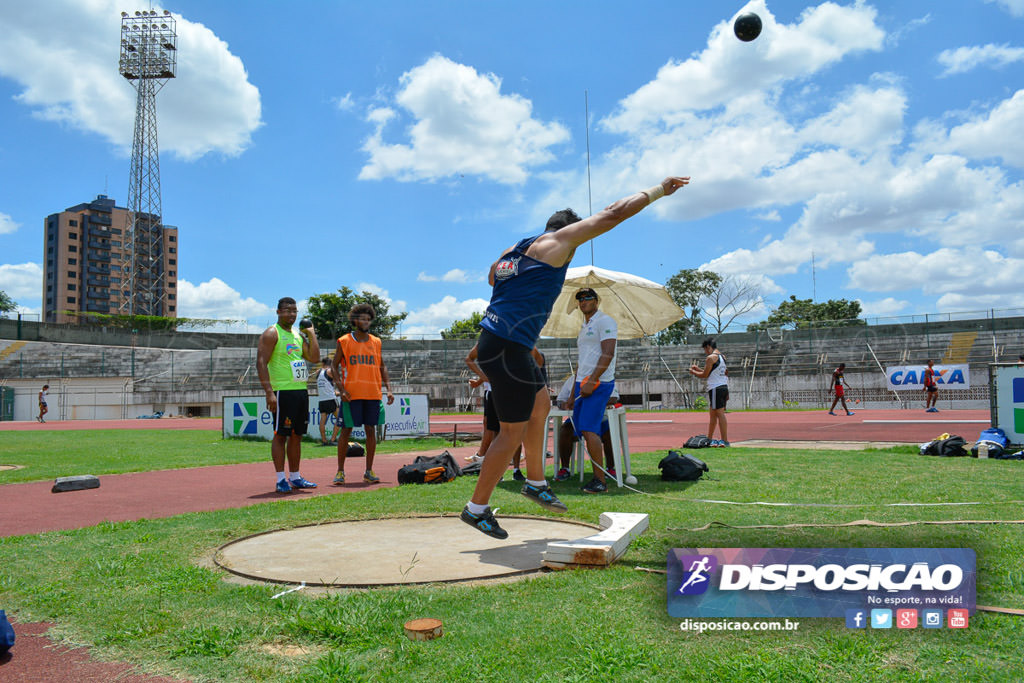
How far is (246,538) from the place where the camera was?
4422mm

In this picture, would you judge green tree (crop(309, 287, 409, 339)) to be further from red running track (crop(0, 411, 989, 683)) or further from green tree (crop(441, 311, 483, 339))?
red running track (crop(0, 411, 989, 683))

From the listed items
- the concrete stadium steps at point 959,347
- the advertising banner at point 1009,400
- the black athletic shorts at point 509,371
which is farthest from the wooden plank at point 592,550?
the concrete stadium steps at point 959,347

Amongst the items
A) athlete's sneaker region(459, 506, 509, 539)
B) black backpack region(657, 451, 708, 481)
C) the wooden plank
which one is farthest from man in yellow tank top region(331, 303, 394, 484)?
the wooden plank

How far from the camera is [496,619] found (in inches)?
103

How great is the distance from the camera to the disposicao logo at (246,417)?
56.5 ft

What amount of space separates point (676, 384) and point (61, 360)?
144 feet

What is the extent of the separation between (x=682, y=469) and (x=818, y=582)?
428 cm

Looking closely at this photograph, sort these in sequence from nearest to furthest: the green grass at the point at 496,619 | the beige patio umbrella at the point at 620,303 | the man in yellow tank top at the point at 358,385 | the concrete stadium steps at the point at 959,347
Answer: the green grass at the point at 496,619
the man in yellow tank top at the point at 358,385
the beige patio umbrella at the point at 620,303
the concrete stadium steps at the point at 959,347

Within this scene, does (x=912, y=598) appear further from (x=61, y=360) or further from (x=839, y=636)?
(x=61, y=360)

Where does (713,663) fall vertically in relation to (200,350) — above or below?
below

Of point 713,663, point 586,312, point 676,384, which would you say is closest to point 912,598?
point 713,663

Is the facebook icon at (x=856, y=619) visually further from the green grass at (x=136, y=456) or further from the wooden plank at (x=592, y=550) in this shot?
the green grass at (x=136, y=456)

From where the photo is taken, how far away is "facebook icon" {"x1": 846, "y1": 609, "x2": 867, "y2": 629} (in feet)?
7.92

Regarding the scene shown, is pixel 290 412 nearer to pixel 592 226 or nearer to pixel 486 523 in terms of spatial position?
pixel 486 523
